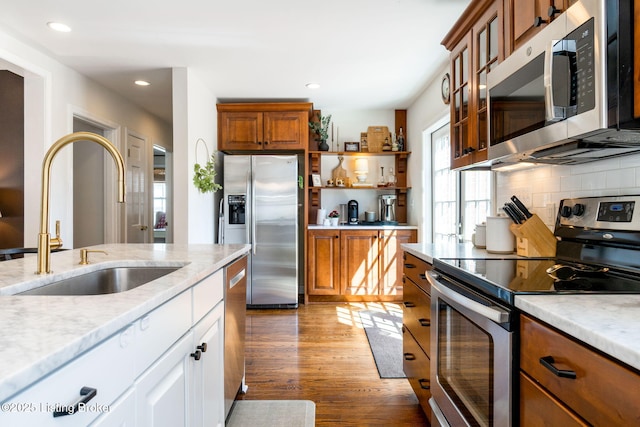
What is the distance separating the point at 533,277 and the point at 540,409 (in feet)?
1.55

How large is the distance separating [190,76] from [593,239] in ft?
10.8

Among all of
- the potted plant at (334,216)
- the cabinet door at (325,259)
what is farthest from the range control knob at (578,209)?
the potted plant at (334,216)

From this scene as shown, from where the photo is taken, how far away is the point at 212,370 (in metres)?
1.53

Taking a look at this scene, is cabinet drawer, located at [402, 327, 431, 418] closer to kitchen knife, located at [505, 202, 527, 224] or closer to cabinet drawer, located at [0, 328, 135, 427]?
kitchen knife, located at [505, 202, 527, 224]

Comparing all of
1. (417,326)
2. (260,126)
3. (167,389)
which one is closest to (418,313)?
(417,326)

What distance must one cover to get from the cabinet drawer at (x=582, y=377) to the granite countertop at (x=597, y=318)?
0.08 ft

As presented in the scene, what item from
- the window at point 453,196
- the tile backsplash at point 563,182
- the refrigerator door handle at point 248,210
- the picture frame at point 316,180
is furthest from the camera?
the picture frame at point 316,180

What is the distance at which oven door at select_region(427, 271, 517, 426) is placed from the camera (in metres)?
1.05

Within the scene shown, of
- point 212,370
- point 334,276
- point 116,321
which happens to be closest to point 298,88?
point 334,276

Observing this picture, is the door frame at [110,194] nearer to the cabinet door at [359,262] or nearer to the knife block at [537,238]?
the cabinet door at [359,262]

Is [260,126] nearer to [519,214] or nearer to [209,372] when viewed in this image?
[519,214]

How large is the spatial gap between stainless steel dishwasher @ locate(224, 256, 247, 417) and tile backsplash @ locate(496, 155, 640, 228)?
1652 mm

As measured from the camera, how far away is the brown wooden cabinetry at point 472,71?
1.91 m

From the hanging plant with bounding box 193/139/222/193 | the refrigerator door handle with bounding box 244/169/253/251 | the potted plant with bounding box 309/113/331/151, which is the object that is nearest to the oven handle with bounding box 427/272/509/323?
the hanging plant with bounding box 193/139/222/193
